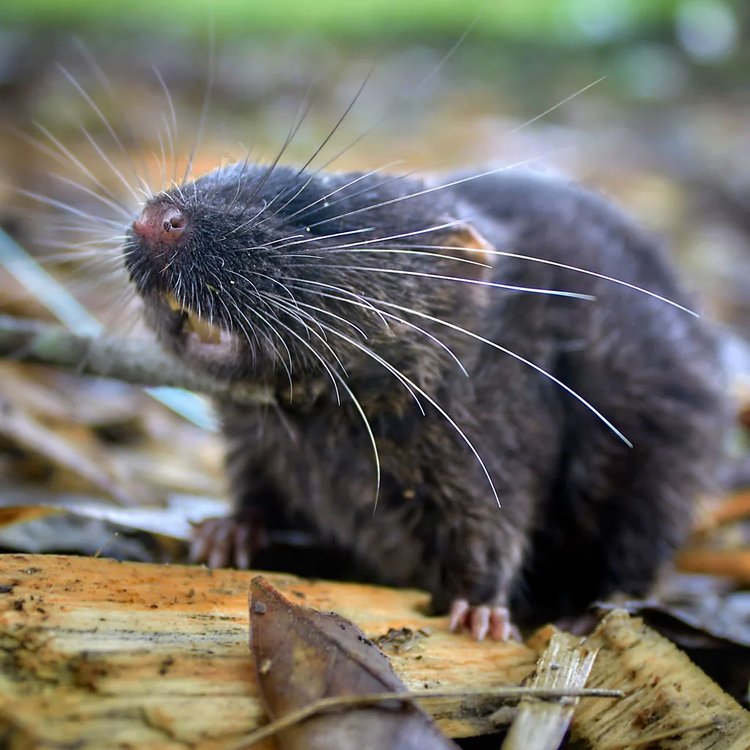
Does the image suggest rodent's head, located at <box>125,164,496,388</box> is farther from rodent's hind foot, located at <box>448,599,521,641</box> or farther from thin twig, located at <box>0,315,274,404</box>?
rodent's hind foot, located at <box>448,599,521,641</box>

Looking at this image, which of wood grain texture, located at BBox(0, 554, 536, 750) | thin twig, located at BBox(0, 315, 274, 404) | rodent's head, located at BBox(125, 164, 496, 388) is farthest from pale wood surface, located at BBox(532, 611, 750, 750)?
thin twig, located at BBox(0, 315, 274, 404)

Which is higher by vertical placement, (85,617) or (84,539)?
(84,539)

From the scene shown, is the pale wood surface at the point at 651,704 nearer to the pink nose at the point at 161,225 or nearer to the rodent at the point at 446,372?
the rodent at the point at 446,372

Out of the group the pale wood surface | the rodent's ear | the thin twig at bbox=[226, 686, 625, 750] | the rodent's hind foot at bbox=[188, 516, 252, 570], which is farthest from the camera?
the rodent's hind foot at bbox=[188, 516, 252, 570]

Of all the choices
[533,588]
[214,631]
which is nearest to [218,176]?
[214,631]

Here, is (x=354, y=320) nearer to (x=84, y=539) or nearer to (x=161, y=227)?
(x=161, y=227)

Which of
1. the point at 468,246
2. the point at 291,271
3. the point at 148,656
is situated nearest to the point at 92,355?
the point at 291,271
